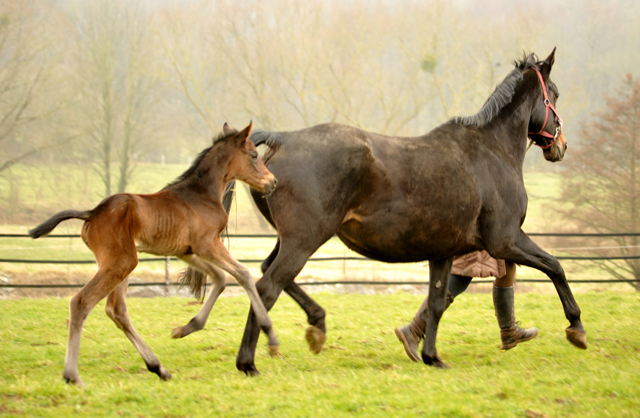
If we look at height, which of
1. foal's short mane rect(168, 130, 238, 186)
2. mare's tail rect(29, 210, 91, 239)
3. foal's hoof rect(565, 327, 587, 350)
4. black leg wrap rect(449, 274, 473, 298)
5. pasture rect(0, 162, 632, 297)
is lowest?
pasture rect(0, 162, 632, 297)

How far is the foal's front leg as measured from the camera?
14.1 feet

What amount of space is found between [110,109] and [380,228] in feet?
75.5

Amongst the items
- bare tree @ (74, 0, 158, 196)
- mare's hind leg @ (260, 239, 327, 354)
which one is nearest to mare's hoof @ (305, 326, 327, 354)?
mare's hind leg @ (260, 239, 327, 354)

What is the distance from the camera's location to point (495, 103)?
540cm

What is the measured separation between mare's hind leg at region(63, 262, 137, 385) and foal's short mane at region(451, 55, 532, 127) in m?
3.17

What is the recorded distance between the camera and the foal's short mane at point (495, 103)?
530cm

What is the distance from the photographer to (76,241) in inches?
848

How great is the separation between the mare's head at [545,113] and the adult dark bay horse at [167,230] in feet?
9.43

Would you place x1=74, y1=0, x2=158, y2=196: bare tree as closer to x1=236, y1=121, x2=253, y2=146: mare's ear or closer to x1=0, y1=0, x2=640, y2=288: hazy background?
x1=0, y1=0, x2=640, y2=288: hazy background

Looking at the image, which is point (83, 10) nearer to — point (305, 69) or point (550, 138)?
point (305, 69)

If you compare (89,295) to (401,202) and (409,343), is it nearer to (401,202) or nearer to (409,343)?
(401,202)

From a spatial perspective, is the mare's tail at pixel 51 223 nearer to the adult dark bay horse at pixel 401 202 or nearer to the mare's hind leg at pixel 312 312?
the adult dark bay horse at pixel 401 202

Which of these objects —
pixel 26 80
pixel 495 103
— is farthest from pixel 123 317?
pixel 26 80

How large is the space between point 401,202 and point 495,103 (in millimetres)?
1606
